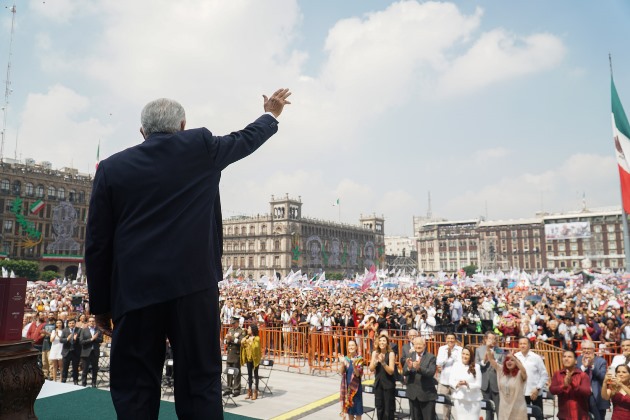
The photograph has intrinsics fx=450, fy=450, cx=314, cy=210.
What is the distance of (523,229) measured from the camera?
118 meters

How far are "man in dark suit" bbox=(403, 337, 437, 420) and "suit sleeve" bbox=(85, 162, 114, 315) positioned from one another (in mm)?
6318

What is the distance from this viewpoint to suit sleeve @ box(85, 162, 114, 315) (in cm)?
174

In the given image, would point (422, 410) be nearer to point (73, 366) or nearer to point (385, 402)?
point (385, 402)

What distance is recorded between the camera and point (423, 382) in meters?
7.20

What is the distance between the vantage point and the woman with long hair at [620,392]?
5664 millimetres

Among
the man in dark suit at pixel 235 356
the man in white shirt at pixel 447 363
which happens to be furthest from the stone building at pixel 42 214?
the man in white shirt at pixel 447 363

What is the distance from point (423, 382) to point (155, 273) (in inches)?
256

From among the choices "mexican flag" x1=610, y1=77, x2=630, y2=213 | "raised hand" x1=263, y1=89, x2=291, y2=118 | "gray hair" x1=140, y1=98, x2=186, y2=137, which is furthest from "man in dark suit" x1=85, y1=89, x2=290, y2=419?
"mexican flag" x1=610, y1=77, x2=630, y2=213

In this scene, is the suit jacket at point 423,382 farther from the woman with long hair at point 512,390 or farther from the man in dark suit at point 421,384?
the woman with long hair at point 512,390

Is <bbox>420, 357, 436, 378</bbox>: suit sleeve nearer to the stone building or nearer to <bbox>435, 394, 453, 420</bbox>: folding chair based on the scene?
<bbox>435, 394, 453, 420</bbox>: folding chair

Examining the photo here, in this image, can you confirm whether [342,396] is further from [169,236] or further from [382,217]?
[382,217]

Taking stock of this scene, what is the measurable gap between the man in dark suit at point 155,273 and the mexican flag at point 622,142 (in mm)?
12065

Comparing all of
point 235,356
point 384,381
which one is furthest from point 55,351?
point 384,381

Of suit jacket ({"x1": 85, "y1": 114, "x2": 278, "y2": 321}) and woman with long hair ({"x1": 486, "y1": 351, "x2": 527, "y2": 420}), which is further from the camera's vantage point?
woman with long hair ({"x1": 486, "y1": 351, "x2": 527, "y2": 420})
